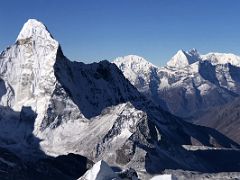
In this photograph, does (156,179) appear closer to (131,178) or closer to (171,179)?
(171,179)

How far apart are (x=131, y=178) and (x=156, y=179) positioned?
552 inches

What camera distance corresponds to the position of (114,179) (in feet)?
429

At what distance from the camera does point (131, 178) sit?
140 m

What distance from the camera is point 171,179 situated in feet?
416

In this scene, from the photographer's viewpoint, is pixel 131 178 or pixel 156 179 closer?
pixel 156 179

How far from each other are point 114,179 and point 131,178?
32.0 ft

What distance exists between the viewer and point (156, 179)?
126750mm

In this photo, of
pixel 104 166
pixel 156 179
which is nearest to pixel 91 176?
pixel 104 166

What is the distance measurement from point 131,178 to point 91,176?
13222 millimetres

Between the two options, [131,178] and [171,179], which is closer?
[171,179]

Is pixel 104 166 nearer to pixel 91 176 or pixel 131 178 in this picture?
pixel 91 176

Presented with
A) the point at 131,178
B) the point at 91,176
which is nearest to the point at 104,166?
the point at 91,176

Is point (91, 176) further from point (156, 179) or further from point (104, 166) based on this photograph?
point (156, 179)

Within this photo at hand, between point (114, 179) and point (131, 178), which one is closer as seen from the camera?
point (114, 179)
